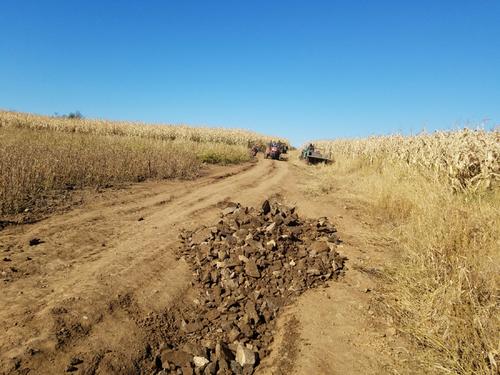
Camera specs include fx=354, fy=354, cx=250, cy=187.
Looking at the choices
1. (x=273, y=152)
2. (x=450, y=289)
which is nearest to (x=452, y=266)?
(x=450, y=289)

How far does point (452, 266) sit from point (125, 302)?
3873 mm

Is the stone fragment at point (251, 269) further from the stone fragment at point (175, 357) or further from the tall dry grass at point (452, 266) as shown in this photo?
the tall dry grass at point (452, 266)

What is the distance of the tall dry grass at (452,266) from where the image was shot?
308cm

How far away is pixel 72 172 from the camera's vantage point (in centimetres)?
987

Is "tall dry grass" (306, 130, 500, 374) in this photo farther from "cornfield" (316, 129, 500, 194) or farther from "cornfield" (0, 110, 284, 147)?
"cornfield" (0, 110, 284, 147)

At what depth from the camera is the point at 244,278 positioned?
16.4ft

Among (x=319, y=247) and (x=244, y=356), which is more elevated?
(x=319, y=247)

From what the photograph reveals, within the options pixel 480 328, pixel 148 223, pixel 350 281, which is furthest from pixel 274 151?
pixel 480 328

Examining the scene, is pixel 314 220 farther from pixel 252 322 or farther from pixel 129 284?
pixel 129 284

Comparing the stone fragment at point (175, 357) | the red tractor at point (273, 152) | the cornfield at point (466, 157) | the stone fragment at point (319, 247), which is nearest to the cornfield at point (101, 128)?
the red tractor at point (273, 152)

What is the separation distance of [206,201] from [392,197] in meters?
4.57

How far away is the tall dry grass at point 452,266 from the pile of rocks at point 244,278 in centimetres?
121

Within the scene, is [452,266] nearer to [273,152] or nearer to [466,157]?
[466,157]

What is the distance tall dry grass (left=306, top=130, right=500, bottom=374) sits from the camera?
10.1 feet
